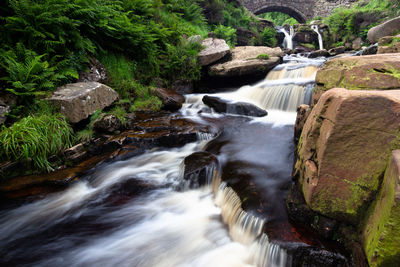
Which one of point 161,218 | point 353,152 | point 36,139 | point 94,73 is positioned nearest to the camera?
point 353,152

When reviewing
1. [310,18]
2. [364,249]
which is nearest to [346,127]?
[364,249]

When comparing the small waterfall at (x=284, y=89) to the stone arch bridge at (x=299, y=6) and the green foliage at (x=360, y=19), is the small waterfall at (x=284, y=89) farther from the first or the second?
the stone arch bridge at (x=299, y=6)

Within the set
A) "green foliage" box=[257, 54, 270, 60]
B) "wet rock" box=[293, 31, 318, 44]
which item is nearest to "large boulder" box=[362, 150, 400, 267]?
"green foliage" box=[257, 54, 270, 60]

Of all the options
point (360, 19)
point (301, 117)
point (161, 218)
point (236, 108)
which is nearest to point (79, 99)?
point (161, 218)

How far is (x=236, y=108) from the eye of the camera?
6.74 m

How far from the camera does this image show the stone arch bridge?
21.9m

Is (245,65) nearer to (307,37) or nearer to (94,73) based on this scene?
(94,73)

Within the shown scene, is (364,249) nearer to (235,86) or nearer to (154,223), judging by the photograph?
(154,223)

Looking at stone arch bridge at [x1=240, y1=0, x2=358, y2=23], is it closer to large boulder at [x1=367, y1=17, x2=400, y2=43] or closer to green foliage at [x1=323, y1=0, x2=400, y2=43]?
green foliage at [x1=323, y1=0, x2=400, y2=43]

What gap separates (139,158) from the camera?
14.4ft

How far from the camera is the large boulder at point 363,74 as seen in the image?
2.66 m

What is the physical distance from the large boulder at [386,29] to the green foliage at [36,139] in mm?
13010

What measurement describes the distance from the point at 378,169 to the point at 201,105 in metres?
6.01

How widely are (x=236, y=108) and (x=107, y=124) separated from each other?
383cm
